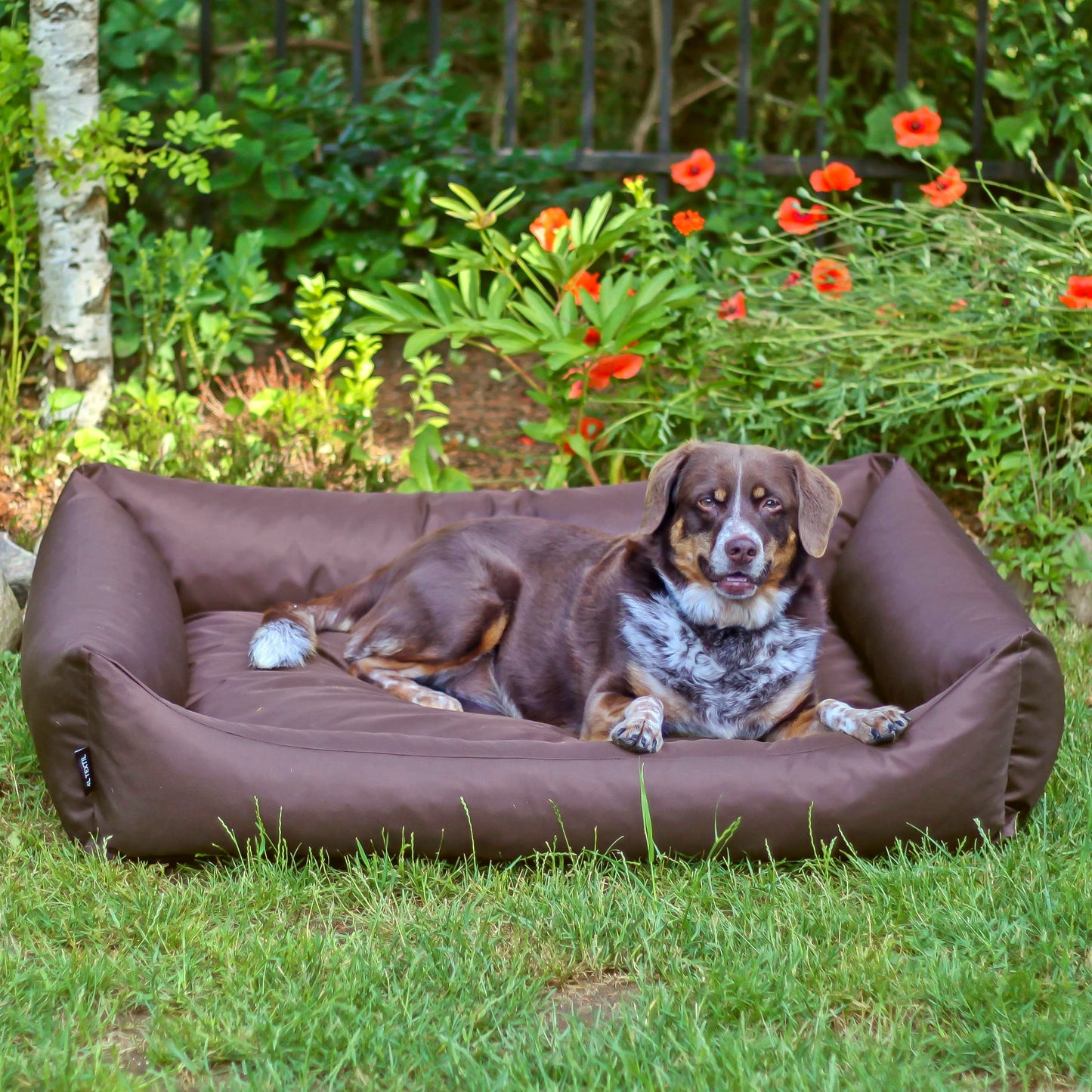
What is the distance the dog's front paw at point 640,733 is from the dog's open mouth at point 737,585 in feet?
1.45

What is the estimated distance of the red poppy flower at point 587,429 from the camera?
5488mm

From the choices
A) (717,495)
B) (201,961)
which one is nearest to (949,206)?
(717,495)

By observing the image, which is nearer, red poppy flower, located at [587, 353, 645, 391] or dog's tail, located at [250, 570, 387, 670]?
dog's tail, located at [250, 570, 387, 670]

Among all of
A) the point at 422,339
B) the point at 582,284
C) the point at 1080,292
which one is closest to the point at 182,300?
the point at 422,339

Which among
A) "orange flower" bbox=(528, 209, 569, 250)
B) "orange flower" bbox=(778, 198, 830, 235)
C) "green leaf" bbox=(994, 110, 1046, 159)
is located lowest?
"orange flower" bbox=(528, 209, 569, 250)

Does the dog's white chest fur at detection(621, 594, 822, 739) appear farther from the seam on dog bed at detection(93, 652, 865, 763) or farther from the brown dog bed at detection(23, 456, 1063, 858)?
the seam on dog bed at detection(93, 652, 865, 763)

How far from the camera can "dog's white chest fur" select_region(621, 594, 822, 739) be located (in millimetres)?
3764

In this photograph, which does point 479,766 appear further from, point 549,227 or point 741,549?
point 549,227

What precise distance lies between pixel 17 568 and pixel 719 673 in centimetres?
277

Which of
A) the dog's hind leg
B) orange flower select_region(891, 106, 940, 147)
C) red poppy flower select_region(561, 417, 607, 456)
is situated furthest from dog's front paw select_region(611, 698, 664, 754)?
orange flower select_region(891, 106, 940, 147)

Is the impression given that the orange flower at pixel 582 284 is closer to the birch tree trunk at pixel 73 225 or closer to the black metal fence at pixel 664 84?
the black metal fence at pixel 664 84

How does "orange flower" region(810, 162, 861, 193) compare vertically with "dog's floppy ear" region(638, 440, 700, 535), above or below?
above

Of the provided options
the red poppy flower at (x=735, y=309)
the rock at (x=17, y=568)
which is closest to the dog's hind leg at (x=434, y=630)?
the rock at (x=17, y=568)

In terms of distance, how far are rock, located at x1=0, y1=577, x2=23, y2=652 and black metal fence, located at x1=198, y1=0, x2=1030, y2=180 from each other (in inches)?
133
